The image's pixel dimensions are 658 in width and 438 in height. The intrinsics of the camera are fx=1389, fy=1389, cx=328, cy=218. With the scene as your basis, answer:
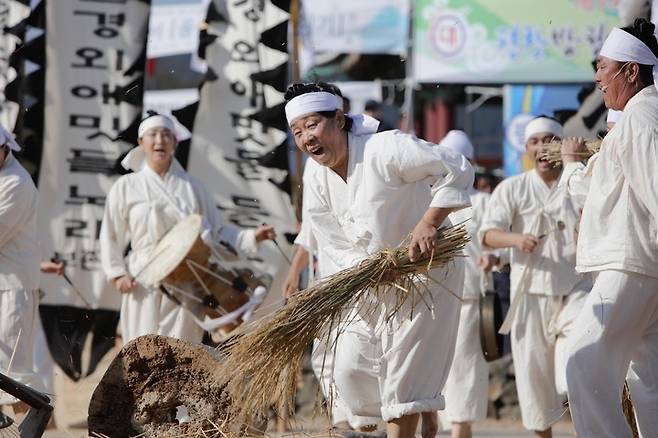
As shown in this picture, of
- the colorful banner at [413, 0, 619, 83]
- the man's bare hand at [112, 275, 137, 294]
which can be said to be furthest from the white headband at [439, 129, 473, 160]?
the colorful banner at [413, 0, 619, 83]

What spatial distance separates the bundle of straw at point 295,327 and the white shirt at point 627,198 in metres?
0.71

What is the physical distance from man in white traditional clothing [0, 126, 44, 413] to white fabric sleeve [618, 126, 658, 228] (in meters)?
4.20

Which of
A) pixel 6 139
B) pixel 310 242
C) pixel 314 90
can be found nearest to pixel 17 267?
pixel 6 139

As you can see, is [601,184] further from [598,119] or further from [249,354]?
[598,119]

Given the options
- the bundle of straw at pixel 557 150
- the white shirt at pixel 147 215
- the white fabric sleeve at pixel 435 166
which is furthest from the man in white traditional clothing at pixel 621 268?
the white shirt at pixel 147 215

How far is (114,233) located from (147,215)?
0.39m

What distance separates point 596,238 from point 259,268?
231 inches

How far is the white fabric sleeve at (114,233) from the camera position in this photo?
10.4 meters

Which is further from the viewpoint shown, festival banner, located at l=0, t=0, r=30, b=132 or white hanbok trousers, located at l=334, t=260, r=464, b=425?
festival banner, located at l=0, t=0, r=30, b=132

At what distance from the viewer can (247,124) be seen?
1227cm

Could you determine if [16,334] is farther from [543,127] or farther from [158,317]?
[543,127]

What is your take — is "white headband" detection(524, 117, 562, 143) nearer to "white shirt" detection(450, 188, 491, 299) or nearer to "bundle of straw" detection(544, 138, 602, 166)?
"white shirt" detection(450, 188, 491, 299)

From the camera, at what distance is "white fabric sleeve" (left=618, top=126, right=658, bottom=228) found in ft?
19.5

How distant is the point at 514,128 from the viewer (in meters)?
15.2
